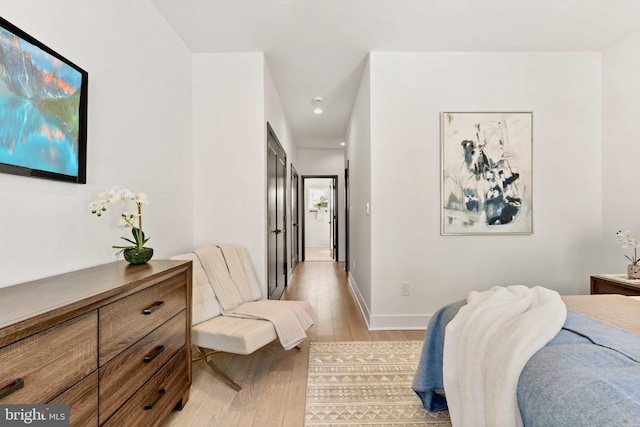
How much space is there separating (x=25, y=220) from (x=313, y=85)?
326 cm

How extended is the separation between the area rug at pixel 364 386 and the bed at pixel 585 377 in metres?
0.62

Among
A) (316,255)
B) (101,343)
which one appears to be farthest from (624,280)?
(316,255)

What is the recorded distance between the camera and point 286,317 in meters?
2.26

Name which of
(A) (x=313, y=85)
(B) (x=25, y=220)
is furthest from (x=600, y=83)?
(B) (x=25, y=220)

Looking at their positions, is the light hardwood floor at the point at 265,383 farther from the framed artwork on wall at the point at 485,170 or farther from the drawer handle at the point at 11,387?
the framed artwork on wall at the point at 485,170

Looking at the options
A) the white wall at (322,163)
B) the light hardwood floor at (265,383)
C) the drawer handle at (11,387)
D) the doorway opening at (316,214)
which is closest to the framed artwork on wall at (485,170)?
the light hardwood floor at (265,383)

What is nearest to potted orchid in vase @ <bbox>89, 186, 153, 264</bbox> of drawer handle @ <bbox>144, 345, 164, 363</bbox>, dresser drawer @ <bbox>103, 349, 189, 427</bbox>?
drawer handle @ <bbox>144, 345, 164, 363</bbox>

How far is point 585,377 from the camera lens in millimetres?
882

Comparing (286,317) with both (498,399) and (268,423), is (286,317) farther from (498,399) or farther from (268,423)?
(498,399)

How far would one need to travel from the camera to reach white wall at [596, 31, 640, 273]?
2.71 meters

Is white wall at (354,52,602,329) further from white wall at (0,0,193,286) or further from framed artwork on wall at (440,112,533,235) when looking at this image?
white wall at (0,0,193,286)

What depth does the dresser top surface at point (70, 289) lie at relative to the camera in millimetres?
875

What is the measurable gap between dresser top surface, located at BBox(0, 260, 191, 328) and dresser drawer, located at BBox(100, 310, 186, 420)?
272 millimetres

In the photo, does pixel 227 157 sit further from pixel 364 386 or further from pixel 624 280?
pixel 624 280
